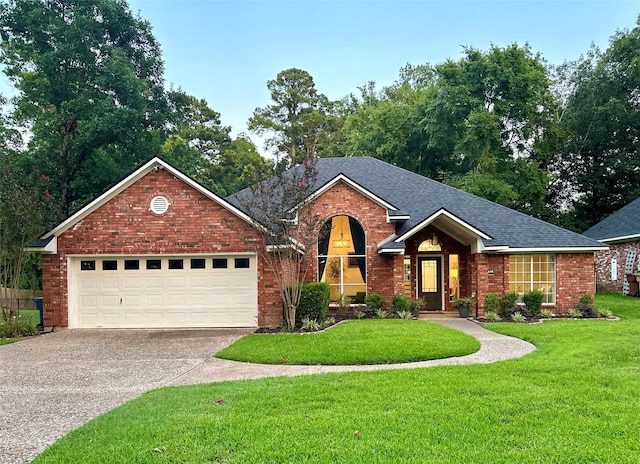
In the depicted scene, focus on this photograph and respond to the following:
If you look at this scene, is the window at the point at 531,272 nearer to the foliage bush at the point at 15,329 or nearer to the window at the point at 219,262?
the window at the point at 219,262

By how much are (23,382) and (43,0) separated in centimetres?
2269

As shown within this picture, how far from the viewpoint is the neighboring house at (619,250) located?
2347 cm

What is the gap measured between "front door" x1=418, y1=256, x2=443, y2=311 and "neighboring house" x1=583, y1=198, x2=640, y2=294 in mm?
11771

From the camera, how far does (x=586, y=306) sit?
15789 mm

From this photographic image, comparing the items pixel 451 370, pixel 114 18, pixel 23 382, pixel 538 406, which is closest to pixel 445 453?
pixel 538 406

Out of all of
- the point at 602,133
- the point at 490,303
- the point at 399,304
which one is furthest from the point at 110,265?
the point at 602,133

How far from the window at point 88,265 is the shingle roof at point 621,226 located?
24.1 meters

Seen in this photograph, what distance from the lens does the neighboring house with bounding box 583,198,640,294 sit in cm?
2347

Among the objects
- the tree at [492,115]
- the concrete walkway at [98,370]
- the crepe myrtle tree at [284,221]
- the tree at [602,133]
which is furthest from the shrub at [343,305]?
the tree at [602,133]

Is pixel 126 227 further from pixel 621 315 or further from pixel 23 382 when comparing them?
pixel 621 315

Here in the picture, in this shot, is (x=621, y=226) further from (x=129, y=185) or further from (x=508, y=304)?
(x=129, y=185)

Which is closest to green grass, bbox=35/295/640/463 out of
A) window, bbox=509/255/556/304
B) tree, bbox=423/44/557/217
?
window, bbox=509/255/556/304

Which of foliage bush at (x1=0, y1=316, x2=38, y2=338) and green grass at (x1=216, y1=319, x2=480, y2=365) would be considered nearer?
green grass at (x1=216, y1=319, x2=480, y2=365)

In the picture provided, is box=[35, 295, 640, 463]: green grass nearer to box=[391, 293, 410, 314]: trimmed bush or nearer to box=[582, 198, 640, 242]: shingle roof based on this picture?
box=[391, 293, 410, 314]: trimmed bush
